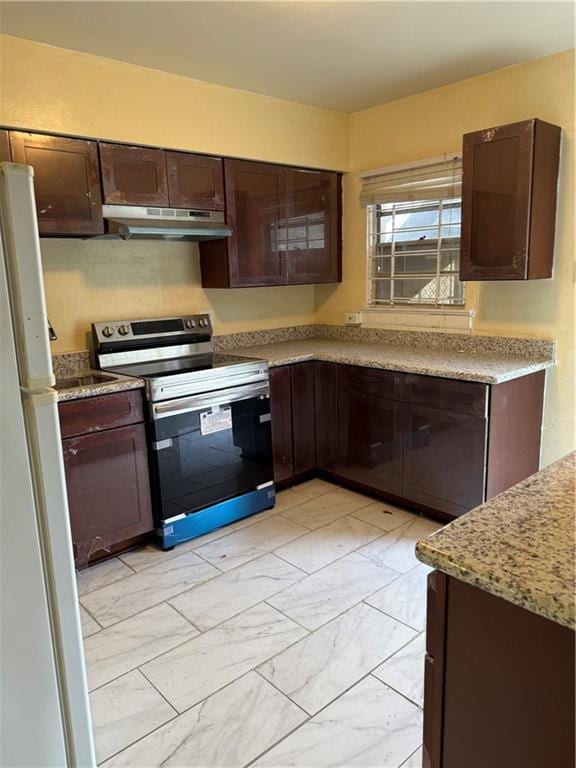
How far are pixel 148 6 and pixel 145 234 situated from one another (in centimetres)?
99

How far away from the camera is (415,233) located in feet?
11.6

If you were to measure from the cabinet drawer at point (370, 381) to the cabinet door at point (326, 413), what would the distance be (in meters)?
0.08

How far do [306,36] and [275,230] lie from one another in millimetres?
1195

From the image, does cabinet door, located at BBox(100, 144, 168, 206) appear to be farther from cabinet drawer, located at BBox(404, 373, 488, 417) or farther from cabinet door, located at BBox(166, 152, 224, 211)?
cabinet drawer, located at BBox(404, 373, 488, 417)

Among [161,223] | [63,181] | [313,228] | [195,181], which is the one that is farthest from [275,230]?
[63,181]

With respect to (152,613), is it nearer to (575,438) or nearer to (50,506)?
(50,506)

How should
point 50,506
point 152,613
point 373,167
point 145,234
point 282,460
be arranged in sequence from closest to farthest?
point 50,506, point 152,613, point 145,234, point 282,460, point 373,167

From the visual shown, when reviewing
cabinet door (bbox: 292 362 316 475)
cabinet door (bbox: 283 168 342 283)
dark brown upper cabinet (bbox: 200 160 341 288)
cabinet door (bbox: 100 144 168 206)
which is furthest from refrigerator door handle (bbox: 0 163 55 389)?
cabinet door (bbox: 283 168 342 283)

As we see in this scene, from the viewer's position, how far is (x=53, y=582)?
1311 millimetres

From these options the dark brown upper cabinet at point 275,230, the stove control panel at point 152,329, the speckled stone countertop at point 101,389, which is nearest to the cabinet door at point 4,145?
the stove control panel at point 152,329

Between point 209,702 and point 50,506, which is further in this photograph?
point 209,702

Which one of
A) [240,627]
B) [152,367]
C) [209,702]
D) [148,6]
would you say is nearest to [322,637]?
[240,627]

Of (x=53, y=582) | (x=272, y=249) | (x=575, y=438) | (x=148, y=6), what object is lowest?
(x=575, y=438)

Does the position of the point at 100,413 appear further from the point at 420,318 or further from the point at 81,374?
the point at 420,318
